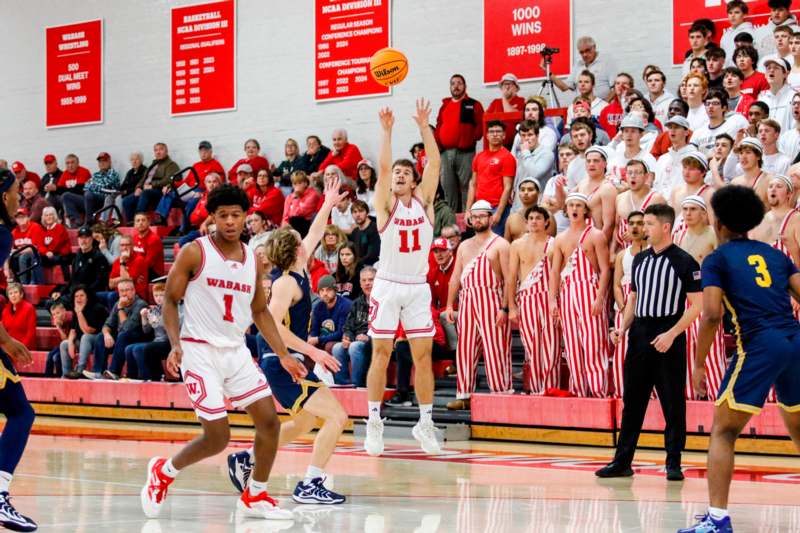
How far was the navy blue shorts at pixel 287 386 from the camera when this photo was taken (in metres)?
7.80

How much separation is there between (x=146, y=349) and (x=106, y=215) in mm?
6750

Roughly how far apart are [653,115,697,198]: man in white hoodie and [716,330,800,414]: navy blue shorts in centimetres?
601

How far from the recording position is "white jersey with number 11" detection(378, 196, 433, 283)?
32.4ft

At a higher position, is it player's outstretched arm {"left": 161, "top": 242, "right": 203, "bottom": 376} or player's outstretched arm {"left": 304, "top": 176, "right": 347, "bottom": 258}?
player's outstretched arm {"left": 304, "top": 176, "right": 347, "bottom": 258}

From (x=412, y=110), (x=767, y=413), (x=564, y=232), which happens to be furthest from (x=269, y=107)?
(x=767, y=413)

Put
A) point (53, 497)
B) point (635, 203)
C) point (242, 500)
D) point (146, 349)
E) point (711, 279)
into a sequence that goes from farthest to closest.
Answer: point (146, 349), point (635, 203), point (53, 497), point (242, 500), point (711, 279)

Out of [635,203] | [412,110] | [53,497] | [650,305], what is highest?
[412,110]

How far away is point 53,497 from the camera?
7.79m

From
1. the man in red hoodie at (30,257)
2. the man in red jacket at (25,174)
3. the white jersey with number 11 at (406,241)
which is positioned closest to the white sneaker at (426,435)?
the white jersey with number 11 at (406,241)

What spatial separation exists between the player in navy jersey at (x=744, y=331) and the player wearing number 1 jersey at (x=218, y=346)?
7.93 feet

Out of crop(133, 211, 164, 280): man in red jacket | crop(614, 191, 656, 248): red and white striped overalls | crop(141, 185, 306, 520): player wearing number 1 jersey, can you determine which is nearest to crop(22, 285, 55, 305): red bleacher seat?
crop(133, 211, 164, 280): man in red jacket

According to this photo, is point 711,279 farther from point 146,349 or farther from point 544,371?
point 146,349

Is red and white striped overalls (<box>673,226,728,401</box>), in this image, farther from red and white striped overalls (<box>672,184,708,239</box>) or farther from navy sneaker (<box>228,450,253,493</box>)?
navy sneaker (<box>228,450,253,493</box>)

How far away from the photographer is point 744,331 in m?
6.31
